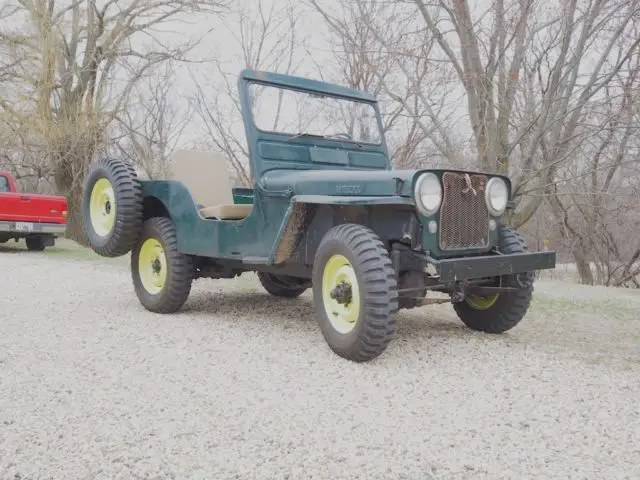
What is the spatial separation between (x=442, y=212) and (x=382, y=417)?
1.47 metres

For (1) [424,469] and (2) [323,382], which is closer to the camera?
(1) [424,469]

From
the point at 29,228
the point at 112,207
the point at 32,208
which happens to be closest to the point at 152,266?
the point at 112,207

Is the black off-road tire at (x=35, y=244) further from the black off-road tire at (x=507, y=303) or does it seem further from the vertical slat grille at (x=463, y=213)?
the vertical slat grille at (x=463, y=213)

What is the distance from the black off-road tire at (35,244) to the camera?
38.2 ft

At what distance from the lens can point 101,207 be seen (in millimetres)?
5422

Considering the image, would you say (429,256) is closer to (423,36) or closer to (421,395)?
(421,395)

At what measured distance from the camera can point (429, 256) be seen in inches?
144

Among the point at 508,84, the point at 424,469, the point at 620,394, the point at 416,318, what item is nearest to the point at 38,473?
the point at 424,469

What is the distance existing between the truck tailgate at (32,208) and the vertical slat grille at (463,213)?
30.0ft

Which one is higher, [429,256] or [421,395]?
[429,256]

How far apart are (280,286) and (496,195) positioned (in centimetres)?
275

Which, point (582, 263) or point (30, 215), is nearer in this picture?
point (30, 215)

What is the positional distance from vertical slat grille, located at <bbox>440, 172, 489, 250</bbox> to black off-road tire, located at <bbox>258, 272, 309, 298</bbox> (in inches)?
83.1

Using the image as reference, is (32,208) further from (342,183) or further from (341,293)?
(341,293)
